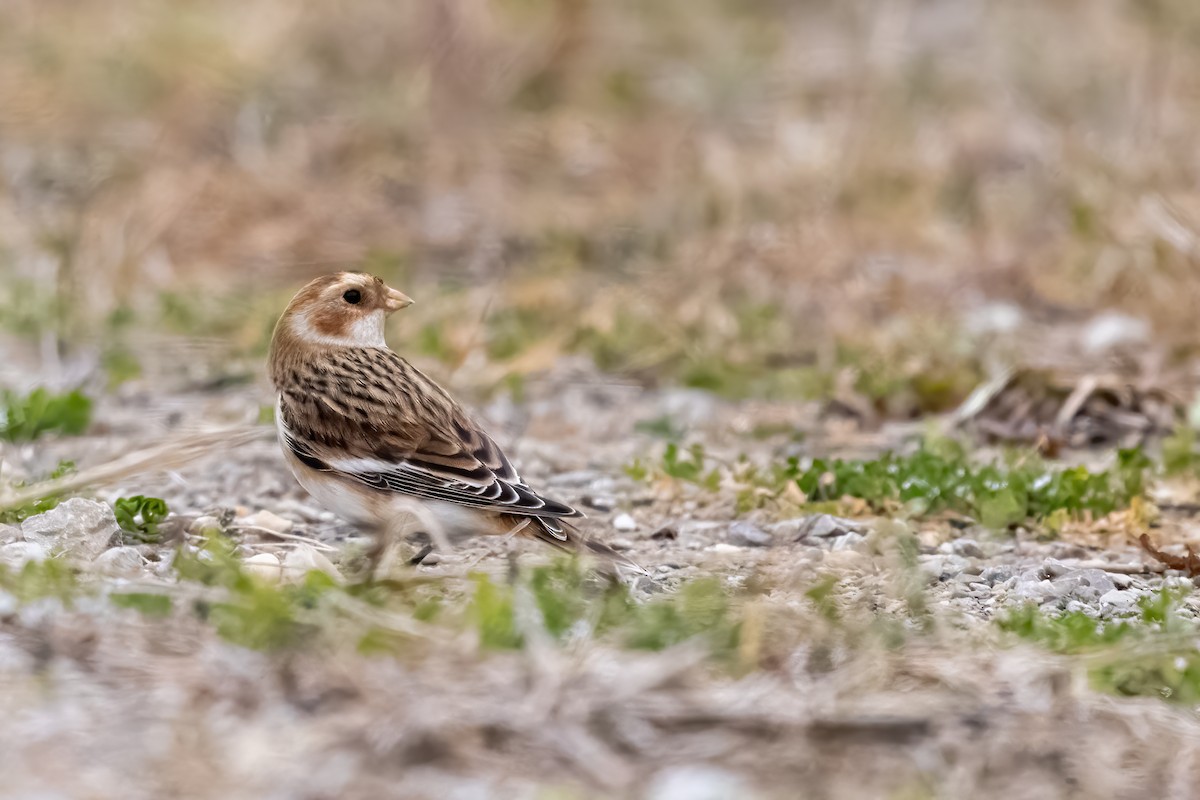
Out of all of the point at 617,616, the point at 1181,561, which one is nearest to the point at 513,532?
the point at 617,616

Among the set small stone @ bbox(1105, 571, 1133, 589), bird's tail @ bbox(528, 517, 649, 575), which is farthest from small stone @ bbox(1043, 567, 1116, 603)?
bird's tail @ bbox(528, 517, 649, 575)

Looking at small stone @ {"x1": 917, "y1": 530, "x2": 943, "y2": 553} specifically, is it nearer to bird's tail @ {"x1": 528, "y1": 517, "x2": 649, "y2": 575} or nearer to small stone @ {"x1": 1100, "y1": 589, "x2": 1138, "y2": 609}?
small stone @ {"x1": 1100, "y1": 589, "x2": 1138, "y2": 609}

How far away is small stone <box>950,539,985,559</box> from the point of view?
555 cm

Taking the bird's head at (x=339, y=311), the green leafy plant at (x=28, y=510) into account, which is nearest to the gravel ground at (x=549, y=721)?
the green leafy plant at (x=28, y=510)

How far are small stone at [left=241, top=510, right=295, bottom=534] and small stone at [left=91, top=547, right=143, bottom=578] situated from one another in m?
0.71

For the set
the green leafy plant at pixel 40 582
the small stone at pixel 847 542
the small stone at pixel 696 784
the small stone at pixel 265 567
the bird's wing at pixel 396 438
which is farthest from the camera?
the small stone at pixel 847 542

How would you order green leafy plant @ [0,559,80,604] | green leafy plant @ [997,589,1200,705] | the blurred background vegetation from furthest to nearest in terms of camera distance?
the blurred background vegetation
green leafy plant @ [0,559,80,604]
green leafy plant @ [997,589,1200,705]

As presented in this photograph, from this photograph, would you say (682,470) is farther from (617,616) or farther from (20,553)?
(20,553)

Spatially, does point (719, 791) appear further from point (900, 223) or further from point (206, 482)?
point (900, 223)

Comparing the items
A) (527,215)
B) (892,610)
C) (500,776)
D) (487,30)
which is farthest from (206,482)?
(487,30)

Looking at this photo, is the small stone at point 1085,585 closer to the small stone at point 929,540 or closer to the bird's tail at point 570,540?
the small stone at point 929,540

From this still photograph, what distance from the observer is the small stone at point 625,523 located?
5914 mm

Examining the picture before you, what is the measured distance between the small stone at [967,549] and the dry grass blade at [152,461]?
6.87ft

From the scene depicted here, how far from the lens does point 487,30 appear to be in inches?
467
